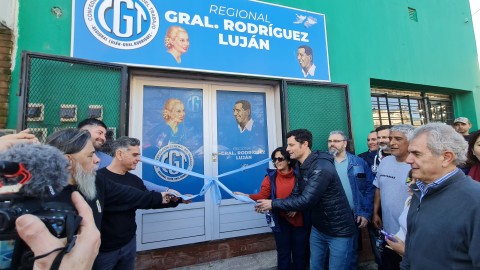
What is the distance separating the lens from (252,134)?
4.02 meters

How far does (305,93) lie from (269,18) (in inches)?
51.0

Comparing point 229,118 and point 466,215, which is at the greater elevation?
point 229,118

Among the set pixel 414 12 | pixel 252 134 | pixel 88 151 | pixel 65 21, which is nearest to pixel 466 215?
pixel 88 151

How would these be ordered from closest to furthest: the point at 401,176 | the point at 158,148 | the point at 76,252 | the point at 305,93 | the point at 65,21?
the point at 76,252 → the point at 401,176 → the point at 65,21 → the point at 158,148 → the point at 305,93

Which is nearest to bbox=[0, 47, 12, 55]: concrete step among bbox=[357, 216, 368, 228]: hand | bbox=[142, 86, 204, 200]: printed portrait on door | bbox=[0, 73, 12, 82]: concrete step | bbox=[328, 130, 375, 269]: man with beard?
bbox=[0, 73, 12, 82]: concrete step

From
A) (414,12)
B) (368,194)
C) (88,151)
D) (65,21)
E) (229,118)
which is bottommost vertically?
(368,194)

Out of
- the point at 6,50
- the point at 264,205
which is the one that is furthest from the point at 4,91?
the point at 264,205

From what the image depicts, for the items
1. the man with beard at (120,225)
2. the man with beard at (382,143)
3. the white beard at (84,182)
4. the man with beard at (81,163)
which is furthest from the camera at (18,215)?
the man with beard at (382,143)

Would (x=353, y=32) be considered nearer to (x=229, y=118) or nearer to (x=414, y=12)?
(x=414, y=12)

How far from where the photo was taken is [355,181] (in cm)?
304

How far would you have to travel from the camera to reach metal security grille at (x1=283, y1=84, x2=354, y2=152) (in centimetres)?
397

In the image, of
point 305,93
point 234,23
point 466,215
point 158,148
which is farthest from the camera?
point 305,93

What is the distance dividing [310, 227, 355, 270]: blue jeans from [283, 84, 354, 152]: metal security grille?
167cm

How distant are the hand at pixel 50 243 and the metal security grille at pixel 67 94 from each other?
2.26 meters
